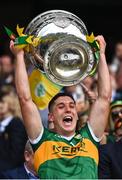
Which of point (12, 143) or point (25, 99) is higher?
point (25, 99)

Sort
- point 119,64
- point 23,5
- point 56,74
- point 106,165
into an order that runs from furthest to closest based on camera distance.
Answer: point 23,5 → point 119,64 → point 106,165 → point 56,74

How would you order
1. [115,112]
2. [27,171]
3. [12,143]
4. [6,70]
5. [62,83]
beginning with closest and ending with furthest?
[62,83]
[27,171]
[115,112]
[12,143]
[6,70]

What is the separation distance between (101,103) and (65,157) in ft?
2.08

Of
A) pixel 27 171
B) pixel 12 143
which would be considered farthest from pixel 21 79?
pixel 12 143

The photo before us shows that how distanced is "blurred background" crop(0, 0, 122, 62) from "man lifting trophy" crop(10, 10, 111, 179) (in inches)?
335

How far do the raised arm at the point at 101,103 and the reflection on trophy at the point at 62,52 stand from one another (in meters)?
0.20

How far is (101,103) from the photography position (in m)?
8.12

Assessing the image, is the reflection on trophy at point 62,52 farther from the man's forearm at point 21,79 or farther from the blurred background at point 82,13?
the blurred background at point 82,13

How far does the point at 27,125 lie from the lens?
791 cm

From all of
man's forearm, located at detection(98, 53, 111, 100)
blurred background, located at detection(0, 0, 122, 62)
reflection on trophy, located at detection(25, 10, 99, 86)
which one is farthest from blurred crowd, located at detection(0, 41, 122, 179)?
blurred background, located at detection(0, 0, 122, 62)

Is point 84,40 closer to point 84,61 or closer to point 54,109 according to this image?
point 84,61

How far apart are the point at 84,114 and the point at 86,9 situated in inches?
285

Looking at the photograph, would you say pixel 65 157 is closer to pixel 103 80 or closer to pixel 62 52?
pixel 103 80

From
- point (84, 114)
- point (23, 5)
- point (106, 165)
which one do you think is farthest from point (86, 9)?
point (106, 165)
